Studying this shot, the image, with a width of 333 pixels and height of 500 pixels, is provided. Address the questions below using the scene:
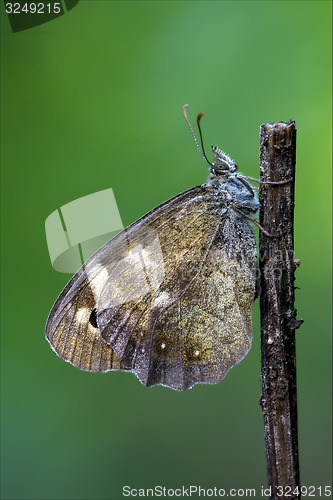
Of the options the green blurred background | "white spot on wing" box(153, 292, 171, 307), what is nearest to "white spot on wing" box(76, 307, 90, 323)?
"white spot on wing" box(153, 292, 171, 307)

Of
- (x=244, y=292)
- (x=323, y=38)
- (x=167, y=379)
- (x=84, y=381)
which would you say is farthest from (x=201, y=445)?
(x=323, y=38)

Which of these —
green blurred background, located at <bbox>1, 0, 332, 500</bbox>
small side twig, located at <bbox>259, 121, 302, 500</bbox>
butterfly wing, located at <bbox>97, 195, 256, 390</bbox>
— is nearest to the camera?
small side twig, located at <bbox>259, 121, 302, 500</bbox>

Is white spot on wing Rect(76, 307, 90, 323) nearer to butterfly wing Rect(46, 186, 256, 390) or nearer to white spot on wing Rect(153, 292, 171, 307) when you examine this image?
butterfly wing Rect(46, 186, 256, 390)
